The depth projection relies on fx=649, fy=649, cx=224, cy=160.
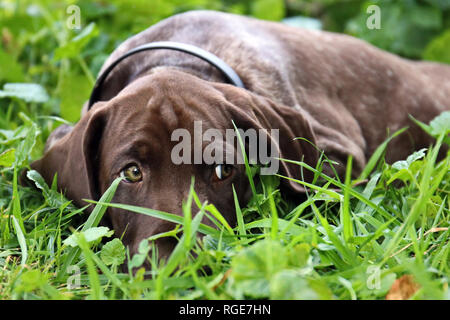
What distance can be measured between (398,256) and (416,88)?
7.70ft

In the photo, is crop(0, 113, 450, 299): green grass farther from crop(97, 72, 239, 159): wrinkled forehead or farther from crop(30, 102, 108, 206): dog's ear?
crop(97, 72, 239, 159): wrinkled forehead

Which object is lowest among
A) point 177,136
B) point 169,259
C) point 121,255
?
point 121,255

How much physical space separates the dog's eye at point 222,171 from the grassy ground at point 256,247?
0.58 ft

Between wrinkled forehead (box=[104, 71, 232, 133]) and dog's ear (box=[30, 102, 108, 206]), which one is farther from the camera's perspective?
dog's ear (box=[30, 102, 108, 206])

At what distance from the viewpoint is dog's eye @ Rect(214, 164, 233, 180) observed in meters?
2.82

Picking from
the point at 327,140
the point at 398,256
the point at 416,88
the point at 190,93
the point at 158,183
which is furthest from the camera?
the point at 416,88

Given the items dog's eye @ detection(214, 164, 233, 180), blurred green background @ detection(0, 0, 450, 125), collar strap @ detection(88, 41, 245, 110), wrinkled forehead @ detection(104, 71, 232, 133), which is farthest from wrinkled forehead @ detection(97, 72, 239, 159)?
blurred green background @ detection(0, 0, 450, 125)

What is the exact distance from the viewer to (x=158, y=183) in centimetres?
274

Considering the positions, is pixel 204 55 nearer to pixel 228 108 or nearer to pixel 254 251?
pixel 228 108

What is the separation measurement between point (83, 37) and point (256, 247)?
8.28ft

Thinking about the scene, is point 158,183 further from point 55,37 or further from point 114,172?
point 55,37

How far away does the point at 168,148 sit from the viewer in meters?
2.78

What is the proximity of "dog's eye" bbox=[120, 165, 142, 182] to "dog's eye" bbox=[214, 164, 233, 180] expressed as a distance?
33 centimetres

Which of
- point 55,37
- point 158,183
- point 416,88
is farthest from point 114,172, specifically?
point 55,37
